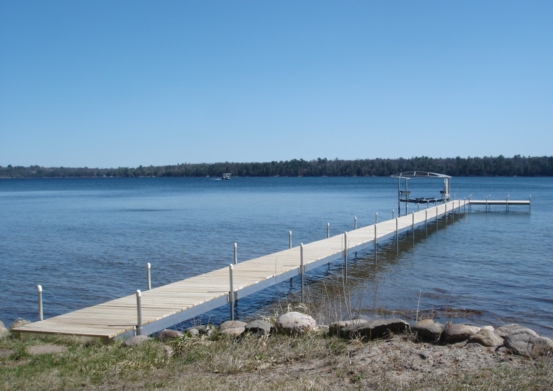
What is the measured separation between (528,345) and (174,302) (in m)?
7.47

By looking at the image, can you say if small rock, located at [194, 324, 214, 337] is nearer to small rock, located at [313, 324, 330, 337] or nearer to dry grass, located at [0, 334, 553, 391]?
dry grass, located at [0, 334, 553, 391]

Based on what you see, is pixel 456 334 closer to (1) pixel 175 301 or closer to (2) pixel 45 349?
(2) pixel 45 349

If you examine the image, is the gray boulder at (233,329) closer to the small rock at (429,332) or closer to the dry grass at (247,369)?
the dry grass at (247,369)

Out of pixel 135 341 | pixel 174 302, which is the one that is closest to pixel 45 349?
pixel 135 341

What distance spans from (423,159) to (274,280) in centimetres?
16634

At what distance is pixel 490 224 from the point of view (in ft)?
132

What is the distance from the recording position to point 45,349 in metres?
9.02

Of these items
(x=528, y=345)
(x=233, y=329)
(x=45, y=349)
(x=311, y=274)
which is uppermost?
(x=528, y=345)

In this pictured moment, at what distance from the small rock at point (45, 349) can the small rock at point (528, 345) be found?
21.9 feet

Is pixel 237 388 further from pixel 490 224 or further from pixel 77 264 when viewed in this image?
pixel 490 224

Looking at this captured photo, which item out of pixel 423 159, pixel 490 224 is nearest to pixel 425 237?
pixel 490 224

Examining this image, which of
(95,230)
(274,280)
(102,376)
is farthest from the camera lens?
(95,230)

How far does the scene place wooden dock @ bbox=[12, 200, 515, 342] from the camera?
1041 centimetres

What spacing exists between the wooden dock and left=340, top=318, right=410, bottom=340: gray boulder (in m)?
3.96
